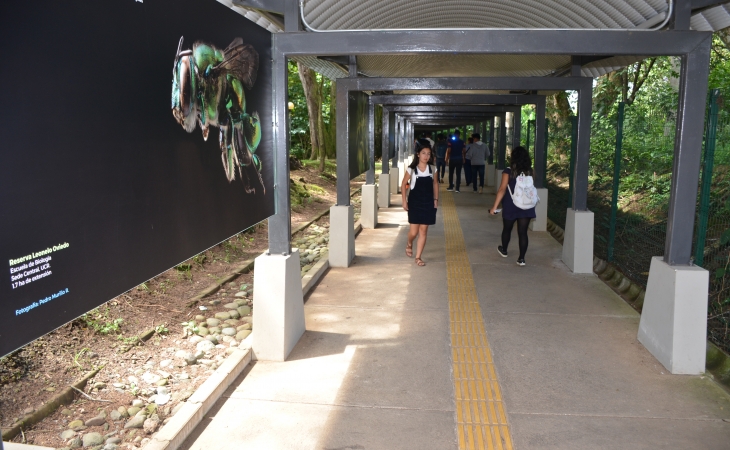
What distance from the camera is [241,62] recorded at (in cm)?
441

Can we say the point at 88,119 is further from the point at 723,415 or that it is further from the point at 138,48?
the point at 723,415

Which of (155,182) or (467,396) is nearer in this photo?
(155,182)

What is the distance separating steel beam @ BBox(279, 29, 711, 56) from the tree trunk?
14.1 meters

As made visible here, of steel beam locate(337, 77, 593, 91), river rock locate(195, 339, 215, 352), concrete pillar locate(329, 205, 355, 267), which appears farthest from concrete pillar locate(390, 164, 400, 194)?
river rock locate(195, 339, 215, 352)

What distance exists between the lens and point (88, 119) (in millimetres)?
2553

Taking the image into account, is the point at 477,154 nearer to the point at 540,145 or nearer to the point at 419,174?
the point at 540,145

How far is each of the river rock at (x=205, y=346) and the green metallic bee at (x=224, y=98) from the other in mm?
1743

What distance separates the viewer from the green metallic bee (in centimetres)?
350

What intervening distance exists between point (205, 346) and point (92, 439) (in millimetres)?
1810

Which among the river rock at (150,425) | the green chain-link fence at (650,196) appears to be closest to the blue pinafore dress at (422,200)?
the green chain-link fence at (650,196)

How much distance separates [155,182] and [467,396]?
262cm

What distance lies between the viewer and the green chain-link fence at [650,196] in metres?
5.82

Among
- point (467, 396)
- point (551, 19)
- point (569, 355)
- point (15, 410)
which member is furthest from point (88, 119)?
point (551, 19)

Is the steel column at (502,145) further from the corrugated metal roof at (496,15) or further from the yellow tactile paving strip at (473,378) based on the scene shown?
the yellow tactile paving strip at (473,378)
